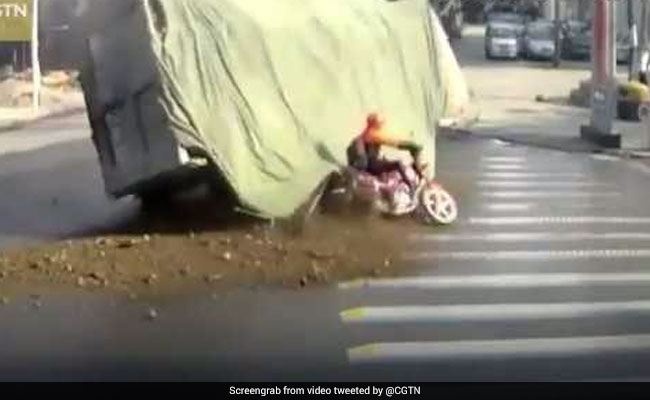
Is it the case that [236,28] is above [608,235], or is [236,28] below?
above

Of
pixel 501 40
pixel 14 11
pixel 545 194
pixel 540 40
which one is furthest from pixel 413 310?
pixel 14 11

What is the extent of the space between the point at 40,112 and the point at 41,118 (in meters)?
0.05

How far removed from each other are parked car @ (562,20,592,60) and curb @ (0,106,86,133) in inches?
48.4

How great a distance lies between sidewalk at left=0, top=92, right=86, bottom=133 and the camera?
2.63m

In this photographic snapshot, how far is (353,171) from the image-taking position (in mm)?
2697

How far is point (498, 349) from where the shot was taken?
254cm

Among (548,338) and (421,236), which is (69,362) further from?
(548,338)

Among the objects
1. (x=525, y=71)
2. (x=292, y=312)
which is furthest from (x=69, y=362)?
(x=525, y=71)

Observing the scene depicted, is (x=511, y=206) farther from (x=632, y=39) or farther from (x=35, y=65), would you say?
(x=35, y=65)

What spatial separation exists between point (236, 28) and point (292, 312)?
71cm

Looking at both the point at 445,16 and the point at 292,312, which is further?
the point at 445,16

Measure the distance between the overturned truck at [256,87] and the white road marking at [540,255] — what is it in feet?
0.91
